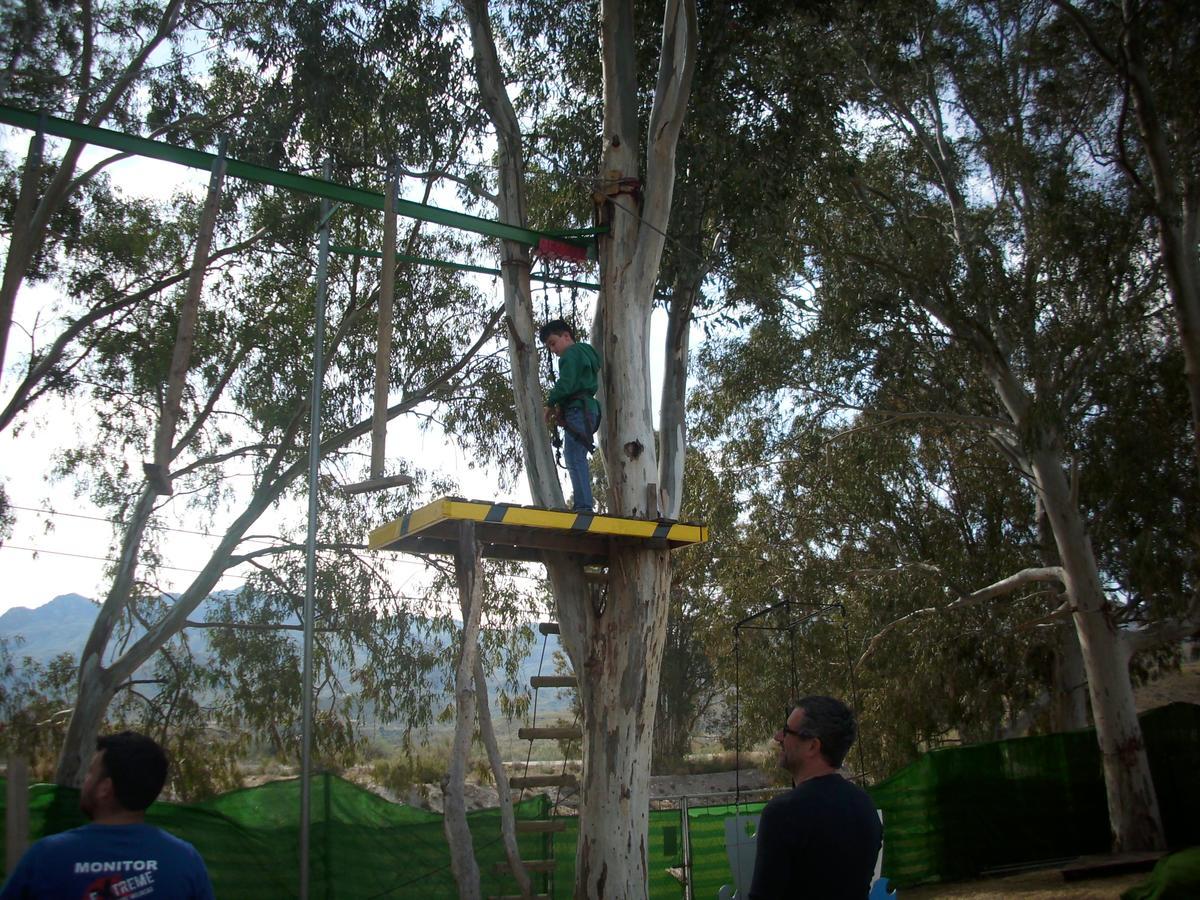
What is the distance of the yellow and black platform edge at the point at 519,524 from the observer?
5902mm

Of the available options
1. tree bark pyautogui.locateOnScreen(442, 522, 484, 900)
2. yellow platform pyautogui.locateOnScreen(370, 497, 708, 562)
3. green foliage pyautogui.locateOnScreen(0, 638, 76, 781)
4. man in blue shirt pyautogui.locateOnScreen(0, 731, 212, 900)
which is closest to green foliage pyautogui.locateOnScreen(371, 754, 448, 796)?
green foliage pyautogui.locateOnScreen(0, 638, 76, 781)

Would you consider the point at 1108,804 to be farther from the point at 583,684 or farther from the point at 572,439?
the point at 572,439

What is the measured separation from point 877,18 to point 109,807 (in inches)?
509

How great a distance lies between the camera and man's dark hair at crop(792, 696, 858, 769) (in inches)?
112

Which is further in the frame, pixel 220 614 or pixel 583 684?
pixel 220 614

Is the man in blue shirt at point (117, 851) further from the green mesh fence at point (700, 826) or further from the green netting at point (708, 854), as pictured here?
the green netting at point (708, 854)

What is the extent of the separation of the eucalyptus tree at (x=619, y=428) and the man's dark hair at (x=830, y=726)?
172 inches

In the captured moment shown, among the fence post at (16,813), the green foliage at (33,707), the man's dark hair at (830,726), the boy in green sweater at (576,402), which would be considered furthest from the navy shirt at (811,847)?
the green foliage at (33,707)

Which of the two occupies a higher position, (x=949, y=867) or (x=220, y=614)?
(x=220, y=614)

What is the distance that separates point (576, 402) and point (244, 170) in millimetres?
2536

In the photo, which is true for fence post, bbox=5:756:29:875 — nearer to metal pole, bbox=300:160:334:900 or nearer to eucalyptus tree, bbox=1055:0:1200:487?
metal pole, bbox=300:160:334:900

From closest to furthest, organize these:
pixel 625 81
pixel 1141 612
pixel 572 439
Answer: pixel 572 439 → pixel 625 81 → pixel 1141 612

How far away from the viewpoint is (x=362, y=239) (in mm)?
13828

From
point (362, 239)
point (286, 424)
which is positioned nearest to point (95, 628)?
point (286, 424)
